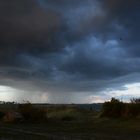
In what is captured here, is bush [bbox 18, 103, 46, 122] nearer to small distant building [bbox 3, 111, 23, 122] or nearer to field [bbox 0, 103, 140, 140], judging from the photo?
small distant building [bbox 3, 111, 23, 122]

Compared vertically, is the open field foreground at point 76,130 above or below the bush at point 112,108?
below

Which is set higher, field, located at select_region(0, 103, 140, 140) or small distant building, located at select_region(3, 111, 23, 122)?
small distant building, located at select_region(3, 111, 23, 122)

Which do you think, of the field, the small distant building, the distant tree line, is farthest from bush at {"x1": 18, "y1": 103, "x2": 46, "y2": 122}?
the distant tree line

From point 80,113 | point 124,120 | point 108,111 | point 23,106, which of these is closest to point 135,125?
point 124,120

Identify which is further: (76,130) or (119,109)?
(119,109)

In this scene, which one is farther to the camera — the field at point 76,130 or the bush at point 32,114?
the bush at point 32,114

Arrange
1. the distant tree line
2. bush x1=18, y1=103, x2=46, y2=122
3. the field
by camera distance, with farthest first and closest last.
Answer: bush x1=18, y1=103, x2=46, y2=122, the distant tree line, the field

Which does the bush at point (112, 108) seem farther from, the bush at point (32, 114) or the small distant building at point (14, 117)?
the small distant building at point (14, 117)

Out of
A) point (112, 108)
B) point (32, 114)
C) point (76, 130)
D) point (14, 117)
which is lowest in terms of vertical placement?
point (76, 130)

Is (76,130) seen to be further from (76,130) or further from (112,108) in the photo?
(112,108)

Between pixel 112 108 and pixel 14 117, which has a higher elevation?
pixel 112 108

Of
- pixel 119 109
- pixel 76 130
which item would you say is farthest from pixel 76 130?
pixel 119 109

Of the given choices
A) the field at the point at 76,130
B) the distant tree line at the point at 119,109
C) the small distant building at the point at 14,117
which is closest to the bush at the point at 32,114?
the small distant building at the point at 14,117

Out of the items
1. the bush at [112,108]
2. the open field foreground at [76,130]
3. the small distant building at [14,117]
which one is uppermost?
the bush at [112,108]
